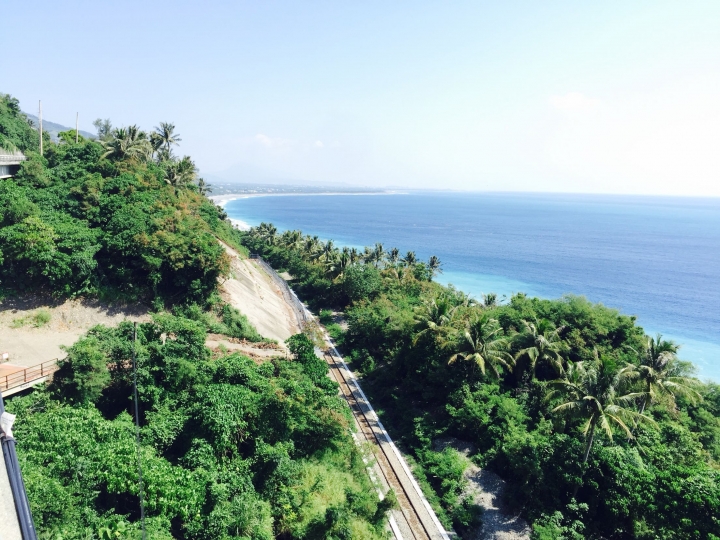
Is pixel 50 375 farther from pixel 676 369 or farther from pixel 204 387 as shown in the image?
pixel 676 369

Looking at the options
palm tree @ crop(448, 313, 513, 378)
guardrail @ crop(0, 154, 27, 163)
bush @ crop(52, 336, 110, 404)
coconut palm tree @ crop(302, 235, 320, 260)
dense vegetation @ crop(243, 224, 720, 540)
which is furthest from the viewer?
coconut palm tree @ crop(302, 235, 320, 260)

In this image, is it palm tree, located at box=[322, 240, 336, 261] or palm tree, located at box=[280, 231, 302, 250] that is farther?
palm tree, located at box=[280, 231, 302, 250]

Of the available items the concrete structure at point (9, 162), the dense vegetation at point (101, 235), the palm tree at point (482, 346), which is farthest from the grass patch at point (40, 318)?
the palm tree at point (482, 346)

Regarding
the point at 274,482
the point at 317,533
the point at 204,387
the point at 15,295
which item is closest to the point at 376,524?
the point at 317,533

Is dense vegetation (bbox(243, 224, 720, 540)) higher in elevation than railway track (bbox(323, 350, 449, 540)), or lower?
higher

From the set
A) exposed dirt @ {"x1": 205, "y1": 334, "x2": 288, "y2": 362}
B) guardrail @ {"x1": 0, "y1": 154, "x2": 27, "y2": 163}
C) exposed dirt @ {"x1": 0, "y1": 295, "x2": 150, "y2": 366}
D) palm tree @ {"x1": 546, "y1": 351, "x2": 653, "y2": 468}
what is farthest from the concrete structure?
palm tree @ {"x1": 546, "y1": 351, "x2": 653, "y2": 468}

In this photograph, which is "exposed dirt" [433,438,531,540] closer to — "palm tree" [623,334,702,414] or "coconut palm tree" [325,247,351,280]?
"palm tree" [623,334,702,414]
